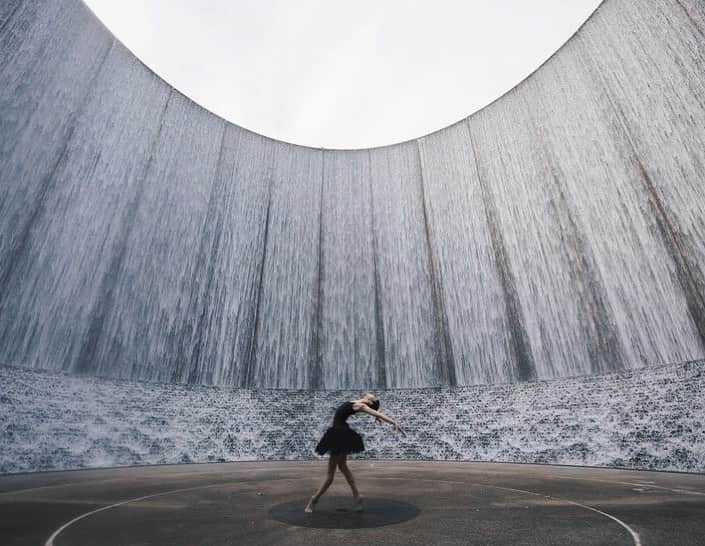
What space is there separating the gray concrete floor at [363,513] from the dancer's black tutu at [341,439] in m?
0.65

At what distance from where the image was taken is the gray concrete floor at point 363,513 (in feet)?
11.0

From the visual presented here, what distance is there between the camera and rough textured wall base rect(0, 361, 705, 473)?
28.9 ft

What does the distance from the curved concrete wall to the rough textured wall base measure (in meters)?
0.49

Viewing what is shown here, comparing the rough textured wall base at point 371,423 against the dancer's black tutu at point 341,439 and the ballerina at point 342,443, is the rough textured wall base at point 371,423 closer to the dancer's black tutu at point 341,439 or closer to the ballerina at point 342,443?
the ballerina at point 342,443

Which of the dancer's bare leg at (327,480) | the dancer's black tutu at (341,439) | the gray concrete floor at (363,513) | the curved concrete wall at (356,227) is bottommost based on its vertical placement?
the gray concrete floor at (363,513)

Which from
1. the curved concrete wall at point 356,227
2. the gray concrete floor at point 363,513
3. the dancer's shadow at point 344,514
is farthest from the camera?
the curved concrete wall at point 356,227

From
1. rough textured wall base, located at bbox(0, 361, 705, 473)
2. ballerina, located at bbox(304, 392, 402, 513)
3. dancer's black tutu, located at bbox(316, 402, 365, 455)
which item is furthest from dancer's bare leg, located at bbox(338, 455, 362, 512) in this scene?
rough textured wall base, located at bbox(0, 361, 705, 473)

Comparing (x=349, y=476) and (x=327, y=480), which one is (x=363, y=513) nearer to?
(x=349, y=476)

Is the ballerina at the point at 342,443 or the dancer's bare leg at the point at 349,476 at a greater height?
the ballerina at the point at 342,443

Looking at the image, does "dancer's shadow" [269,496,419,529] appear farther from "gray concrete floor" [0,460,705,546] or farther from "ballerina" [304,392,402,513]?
"ballerina" [304,392,402,513]

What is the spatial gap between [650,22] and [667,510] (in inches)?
457

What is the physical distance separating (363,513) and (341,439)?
84cm

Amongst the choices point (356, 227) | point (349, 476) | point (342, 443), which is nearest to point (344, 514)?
point (349, 476)

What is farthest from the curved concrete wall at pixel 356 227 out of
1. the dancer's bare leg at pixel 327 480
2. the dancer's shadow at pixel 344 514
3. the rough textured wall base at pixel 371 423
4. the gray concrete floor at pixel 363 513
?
the dancer's bare leg at pixel 327 480
